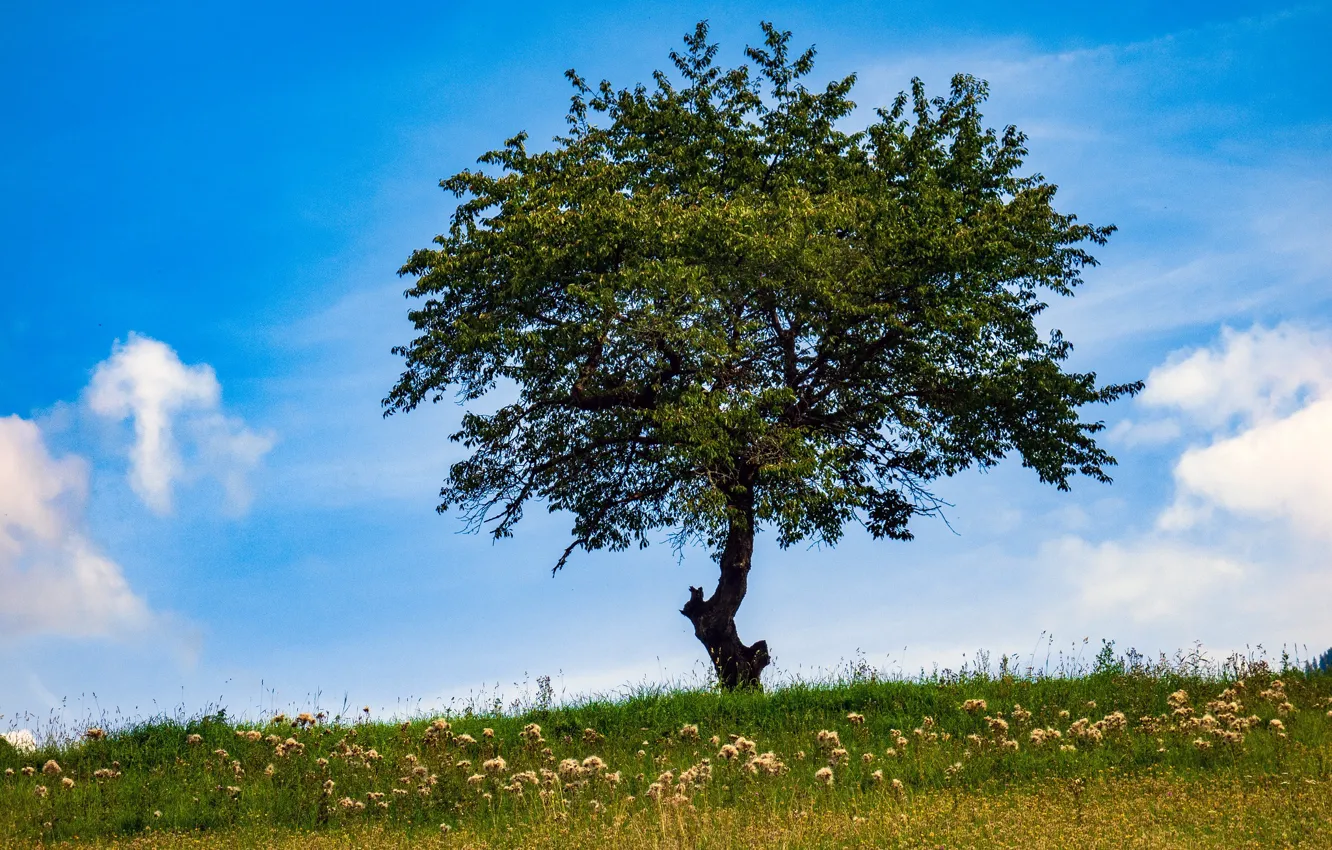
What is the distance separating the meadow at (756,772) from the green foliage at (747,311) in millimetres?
5311

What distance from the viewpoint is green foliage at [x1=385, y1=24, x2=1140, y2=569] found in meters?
20.5

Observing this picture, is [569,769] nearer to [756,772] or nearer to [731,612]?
[756,772]

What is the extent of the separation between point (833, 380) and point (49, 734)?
1553 centimetres

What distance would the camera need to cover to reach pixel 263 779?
552 inches

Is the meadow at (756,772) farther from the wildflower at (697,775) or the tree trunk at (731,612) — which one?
the tree trunk at (731,612)

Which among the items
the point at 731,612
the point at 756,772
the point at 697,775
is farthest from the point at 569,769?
the point at 731,612

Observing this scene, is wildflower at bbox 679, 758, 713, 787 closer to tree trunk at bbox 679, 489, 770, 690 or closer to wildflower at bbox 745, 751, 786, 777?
wildflower at bbox 745, 751, 786, 777

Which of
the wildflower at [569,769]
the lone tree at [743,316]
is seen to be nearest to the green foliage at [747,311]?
the lone tree at [743,316]

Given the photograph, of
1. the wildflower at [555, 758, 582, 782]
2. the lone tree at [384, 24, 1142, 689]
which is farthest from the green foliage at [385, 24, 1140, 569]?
the wildflower at [555, 758, 582, 782]

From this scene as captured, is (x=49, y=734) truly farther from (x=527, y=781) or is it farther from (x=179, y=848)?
(x=527, y=781)

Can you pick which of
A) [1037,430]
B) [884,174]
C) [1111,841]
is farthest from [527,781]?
[884,174]

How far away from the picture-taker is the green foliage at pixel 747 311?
2047 centimetres

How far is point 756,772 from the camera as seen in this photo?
11.7 m

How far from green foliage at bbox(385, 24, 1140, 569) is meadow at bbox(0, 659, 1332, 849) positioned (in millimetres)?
5311
